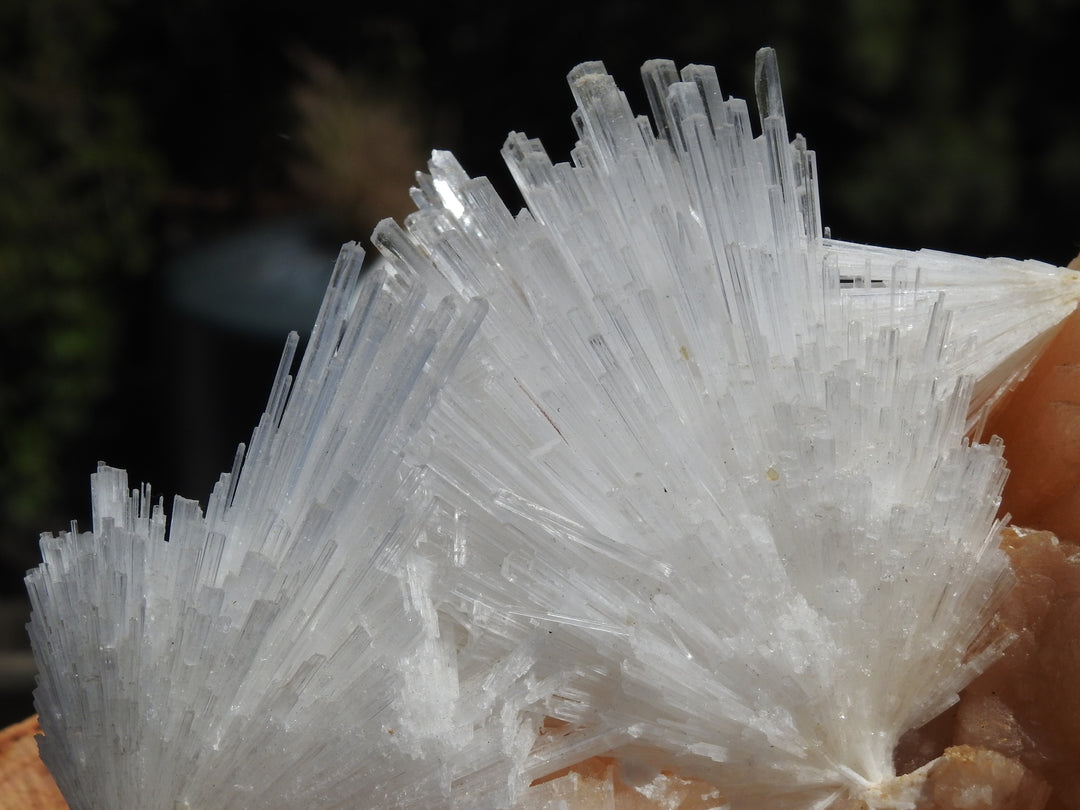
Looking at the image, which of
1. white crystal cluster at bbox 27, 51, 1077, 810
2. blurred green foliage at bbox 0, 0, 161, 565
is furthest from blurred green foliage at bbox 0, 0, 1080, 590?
white crystal cluster at bbox 27, 51, 1077, 810

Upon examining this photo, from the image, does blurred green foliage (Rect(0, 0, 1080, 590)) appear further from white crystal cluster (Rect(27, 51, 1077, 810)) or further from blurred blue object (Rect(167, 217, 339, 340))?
white crystal cluster (Rect(27, 51, 1077, 810))

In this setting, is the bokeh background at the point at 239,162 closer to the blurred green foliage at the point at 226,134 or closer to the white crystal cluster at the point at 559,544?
the blurred green foliage at the point at 226,134

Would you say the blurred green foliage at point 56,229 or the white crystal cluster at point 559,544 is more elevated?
the blurred green foliage at point 56,229

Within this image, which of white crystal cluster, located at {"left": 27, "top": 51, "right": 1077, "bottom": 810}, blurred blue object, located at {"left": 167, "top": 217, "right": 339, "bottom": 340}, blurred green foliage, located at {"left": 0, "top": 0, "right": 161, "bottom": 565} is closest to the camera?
white crystal cluster, located at {"left": 27, "top": 51, "right": 1077, "bottom": 810}

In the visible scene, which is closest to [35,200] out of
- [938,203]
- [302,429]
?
[938,203]

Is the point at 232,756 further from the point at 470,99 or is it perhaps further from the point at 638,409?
the point at 470,99

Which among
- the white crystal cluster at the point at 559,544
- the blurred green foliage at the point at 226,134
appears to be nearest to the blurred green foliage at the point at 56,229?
the blurred green foliage at the point at 226,134
